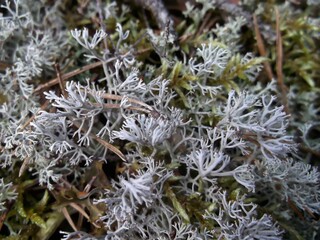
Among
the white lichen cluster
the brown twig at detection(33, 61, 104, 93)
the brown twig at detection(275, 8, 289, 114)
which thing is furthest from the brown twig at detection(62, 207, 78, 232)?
the brown twig at detection(275, 8, 289, 114)

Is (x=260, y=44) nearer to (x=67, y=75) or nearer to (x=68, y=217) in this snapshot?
(x=67, y=75)

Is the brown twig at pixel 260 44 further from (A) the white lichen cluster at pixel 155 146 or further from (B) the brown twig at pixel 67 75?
(B) the brown twig at pixel 67 75

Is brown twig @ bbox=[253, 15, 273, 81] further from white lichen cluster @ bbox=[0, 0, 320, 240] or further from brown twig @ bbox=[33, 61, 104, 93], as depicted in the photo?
brown twig @ bbox=[33, 61, 104, 93]

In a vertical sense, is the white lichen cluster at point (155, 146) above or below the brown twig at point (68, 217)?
above

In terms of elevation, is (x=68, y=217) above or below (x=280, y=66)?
below

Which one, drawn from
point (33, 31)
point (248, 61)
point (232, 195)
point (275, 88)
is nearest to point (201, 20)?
point (248, 61)

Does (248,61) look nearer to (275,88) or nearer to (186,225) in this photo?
(275,88)

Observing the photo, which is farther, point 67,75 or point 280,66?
point 280,66

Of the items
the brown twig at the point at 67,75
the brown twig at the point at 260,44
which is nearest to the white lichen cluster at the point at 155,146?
the brown twig at the point at 67,75

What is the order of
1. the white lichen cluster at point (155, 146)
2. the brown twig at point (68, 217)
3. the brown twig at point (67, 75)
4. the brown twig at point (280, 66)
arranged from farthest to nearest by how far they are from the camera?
the brown twig at point (280, 66)
the brown twig at point (67, 75)
the brown twig at point (68, 217)
the white lichen cluster at point (155, 146)

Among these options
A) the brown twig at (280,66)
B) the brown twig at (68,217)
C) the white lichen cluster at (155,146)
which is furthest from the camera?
the brown twig at (280,66)

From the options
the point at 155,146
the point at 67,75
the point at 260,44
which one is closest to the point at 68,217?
the point at 155,146

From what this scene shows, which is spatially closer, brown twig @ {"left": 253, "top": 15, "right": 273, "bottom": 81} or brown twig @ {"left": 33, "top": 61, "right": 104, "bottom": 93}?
brown twig @ {"left": 33, "top": 61, "right": 104, "bottom": 93}
